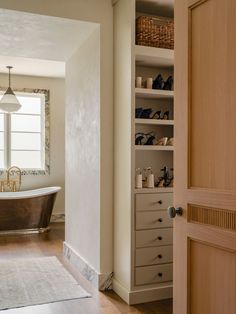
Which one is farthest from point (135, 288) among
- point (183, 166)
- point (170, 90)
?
point (170, 90)

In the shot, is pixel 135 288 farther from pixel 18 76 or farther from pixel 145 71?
pixel 18 76

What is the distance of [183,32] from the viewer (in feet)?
6.15

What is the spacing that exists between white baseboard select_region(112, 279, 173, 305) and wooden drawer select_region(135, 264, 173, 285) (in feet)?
0.21

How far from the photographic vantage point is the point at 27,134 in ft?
21.9

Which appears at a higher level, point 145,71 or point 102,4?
point 102,4

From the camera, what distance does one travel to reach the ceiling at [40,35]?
122 inches

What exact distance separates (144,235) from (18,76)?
460 centimetres

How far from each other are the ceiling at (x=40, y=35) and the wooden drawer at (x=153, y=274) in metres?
2.24

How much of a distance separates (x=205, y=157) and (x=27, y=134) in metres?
5.43

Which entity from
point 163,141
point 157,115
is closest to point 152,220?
point 163,141

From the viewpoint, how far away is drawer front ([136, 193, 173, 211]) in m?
2.96

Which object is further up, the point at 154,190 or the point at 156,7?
the point at 156,7

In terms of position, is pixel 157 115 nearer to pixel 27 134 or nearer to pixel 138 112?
pixel 138 112

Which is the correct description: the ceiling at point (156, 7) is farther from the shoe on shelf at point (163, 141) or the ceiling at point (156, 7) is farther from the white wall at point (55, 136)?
the white wall at point (55, 136)
